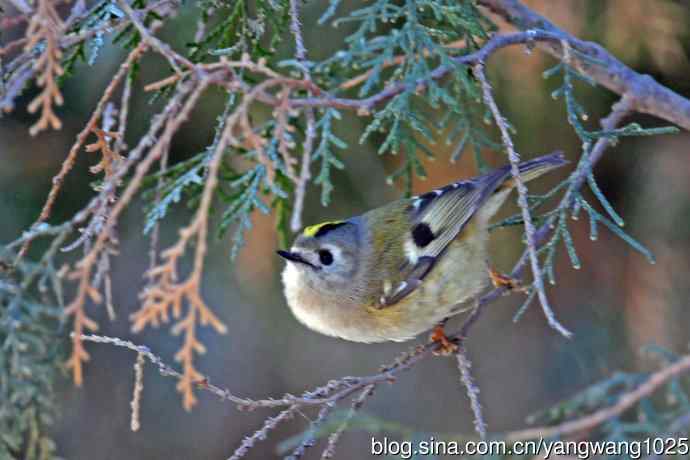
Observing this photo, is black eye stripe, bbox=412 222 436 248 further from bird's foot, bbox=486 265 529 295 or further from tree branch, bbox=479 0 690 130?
tree branch, bbox=479 0 690 130

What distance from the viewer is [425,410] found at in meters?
5.27

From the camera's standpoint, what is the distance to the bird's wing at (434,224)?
2658 mm

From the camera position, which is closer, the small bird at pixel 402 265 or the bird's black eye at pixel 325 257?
the small bird at pixel 402 265

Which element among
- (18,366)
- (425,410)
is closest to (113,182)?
(18,366)

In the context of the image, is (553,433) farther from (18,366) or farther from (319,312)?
(18,366)

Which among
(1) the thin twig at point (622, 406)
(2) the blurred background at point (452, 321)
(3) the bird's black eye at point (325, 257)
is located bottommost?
(2) the blurred background at point (452, 321)

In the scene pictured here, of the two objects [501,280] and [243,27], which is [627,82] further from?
[243,27]

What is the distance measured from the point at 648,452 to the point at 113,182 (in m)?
1.16

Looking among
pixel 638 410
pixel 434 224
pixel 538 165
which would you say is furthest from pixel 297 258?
pixel 638 410

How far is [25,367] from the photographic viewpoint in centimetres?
240

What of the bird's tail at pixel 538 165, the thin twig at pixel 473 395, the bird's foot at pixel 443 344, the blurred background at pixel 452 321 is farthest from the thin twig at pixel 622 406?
the blurred background at pixel 452 321

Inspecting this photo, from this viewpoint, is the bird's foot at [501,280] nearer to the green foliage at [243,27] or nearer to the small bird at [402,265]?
the small bird at [402,265]

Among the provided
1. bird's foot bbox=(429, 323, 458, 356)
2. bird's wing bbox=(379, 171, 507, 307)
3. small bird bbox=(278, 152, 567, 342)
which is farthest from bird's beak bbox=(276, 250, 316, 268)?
bird's foot bbox=(429, 323, 458, 356)

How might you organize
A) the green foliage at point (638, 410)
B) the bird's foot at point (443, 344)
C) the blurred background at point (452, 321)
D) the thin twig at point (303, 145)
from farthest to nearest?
the blurred background at point (452, 321) → the bird's foot at point (443, 344) → the green foliage at point (638, 410) → the thin twig at point (303, 145)
